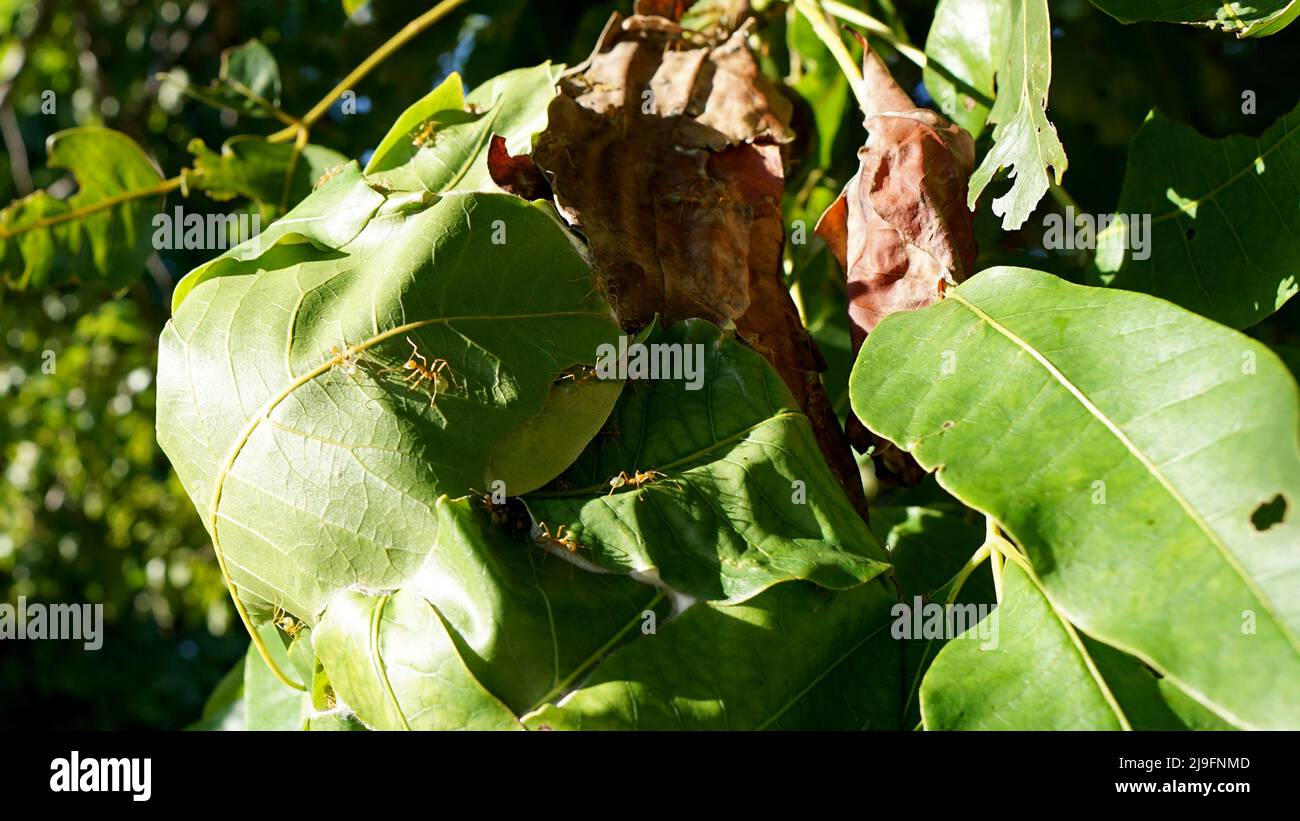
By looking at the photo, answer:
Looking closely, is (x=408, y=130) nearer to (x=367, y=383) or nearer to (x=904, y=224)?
(x=367, y=383)

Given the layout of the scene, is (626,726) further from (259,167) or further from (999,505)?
(259,167)

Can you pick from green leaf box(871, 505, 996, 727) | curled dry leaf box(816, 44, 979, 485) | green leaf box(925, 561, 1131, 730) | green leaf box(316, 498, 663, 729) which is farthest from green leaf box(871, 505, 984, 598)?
green leaf box(316, 498, 663, 729)

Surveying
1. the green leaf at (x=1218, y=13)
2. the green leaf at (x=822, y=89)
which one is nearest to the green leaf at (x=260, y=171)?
the green leaf at (x=822, y=89)

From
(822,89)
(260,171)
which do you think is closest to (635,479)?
(822,89)

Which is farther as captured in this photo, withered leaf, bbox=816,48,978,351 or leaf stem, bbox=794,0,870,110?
leaf stem, bbox=794,0,870,110

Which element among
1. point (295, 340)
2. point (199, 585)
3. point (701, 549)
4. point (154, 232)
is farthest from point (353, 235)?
point (199, 585)

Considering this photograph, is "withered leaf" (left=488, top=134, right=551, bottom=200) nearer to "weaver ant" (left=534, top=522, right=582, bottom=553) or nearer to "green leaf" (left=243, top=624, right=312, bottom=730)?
"weaver ant" (left=534, top=522, right=582, bottom=553)
